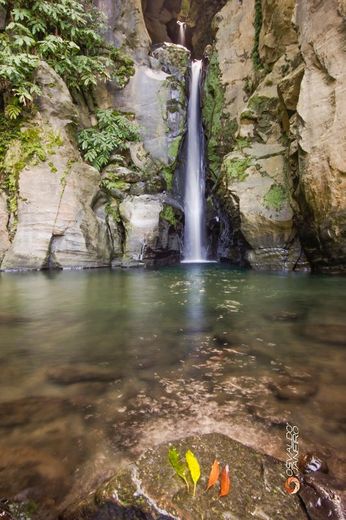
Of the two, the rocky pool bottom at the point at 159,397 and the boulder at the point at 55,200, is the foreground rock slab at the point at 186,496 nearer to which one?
the rocky pool bottom at the point at 159,397

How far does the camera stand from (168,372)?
2.27 meters

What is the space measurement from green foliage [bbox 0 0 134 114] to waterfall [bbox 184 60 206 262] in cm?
525

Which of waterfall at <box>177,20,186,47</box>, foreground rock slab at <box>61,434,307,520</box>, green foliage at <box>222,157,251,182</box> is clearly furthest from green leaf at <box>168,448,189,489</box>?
waterfall at <box>177,20,186,47</box>

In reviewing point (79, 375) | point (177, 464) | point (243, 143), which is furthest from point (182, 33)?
point (177, 464)

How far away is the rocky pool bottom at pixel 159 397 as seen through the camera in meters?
1.21

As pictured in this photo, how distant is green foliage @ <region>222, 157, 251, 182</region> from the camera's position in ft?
34.8

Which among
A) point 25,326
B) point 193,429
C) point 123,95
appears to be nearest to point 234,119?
point 123,95

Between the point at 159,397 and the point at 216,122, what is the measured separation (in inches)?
608

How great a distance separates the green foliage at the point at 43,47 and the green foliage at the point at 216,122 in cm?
540

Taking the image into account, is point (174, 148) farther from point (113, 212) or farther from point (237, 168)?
point (113, 212)

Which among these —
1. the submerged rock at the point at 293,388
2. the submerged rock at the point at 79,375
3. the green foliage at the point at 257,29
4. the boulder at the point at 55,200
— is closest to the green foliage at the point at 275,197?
the boulder at the point at 55,200

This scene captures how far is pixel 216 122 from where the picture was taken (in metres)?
15.2

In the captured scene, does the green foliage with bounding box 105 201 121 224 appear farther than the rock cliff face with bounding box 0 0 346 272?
Yes

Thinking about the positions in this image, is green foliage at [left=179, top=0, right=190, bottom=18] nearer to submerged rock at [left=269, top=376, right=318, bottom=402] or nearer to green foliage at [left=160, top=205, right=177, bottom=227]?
green foliage at [left=160, top=205, right=177, bottom=227]
